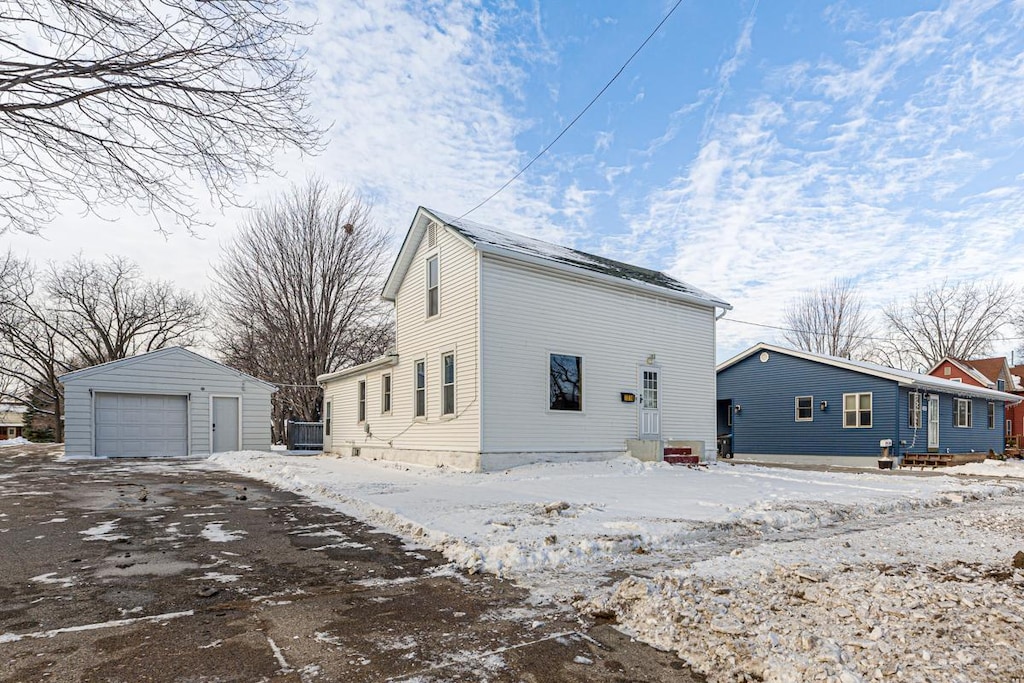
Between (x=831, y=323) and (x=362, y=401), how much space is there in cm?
3200

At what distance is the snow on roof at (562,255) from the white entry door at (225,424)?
39.8 feet

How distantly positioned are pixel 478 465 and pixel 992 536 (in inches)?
334

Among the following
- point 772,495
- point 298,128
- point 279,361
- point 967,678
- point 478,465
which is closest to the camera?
point 967,678

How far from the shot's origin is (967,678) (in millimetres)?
2756

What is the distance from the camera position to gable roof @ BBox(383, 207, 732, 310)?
43.7ft

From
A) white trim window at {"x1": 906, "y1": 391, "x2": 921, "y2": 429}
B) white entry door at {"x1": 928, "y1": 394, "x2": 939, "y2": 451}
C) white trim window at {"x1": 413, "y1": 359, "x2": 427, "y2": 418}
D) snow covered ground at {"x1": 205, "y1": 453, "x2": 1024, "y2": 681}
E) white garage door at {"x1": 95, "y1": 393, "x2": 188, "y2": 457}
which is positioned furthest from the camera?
white entry door at {"x1": 928, "y1": 394, "x2": 939, "y2": 451}

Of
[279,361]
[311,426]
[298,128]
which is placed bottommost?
[311,426]

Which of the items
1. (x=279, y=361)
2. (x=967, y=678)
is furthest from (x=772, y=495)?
(x=279, y=361)

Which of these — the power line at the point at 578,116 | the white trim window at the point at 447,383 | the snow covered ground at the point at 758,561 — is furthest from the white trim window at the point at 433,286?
the snow covered ground at the point at 758,561

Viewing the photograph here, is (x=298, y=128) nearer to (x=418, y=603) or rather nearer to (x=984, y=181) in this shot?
(x=418, y=603)

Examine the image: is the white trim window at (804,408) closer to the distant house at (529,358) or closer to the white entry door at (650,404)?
the distant house at (529,358)

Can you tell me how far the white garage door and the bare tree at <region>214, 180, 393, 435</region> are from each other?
706 centimetres

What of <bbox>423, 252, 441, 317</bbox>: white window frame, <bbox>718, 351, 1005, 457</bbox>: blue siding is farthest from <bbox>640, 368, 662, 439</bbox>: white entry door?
<bbox>718, 351, 1005, 457</bbox>: blue siding

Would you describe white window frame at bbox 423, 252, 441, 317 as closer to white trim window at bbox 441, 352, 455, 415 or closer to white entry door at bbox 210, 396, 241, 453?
white trim window at bbox 441, 352, 455, 415
